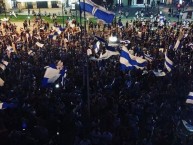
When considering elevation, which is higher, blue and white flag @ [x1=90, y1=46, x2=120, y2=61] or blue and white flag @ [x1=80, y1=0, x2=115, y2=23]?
blue and white flag @ [x1=80, y1=0, x2=115, y2=23]

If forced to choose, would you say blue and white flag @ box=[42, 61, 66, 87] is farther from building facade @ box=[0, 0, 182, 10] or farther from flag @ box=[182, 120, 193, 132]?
building facade @ box=[0, 0, 182, 10]

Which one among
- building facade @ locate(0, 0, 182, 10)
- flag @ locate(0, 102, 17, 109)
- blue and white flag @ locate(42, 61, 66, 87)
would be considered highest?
building facade @ locate(0, 0, 182, 10)

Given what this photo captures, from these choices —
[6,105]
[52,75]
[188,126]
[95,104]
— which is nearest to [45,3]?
[52,75]

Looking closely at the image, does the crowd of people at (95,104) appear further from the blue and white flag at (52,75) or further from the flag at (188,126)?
the blue and white flag at (52,75)

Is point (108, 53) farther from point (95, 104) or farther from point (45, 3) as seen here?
point (45, 3)

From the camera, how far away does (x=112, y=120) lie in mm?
13047

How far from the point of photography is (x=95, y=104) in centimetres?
1409

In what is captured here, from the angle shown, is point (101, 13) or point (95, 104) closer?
point (95, 104)

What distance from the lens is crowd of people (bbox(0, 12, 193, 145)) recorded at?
12.3 metres

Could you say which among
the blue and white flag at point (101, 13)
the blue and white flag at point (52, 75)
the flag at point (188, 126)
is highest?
the blue and white flag at point (101, 13)

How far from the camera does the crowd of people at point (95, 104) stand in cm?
1234

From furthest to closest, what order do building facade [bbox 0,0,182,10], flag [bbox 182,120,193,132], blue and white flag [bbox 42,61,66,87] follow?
1. building facade [bbox 0,0,182,10]
2. blue and white flag [bbox 42,61,66,87]
3. flag [bbox 182,120,193,132]

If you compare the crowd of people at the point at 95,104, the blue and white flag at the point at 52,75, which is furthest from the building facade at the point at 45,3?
the blue and white flag at the point at 52,75

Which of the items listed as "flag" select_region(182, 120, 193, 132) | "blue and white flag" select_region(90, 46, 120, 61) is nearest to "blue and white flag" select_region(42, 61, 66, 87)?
"blue and white flag" select_region(90, 46, 120, 61)
